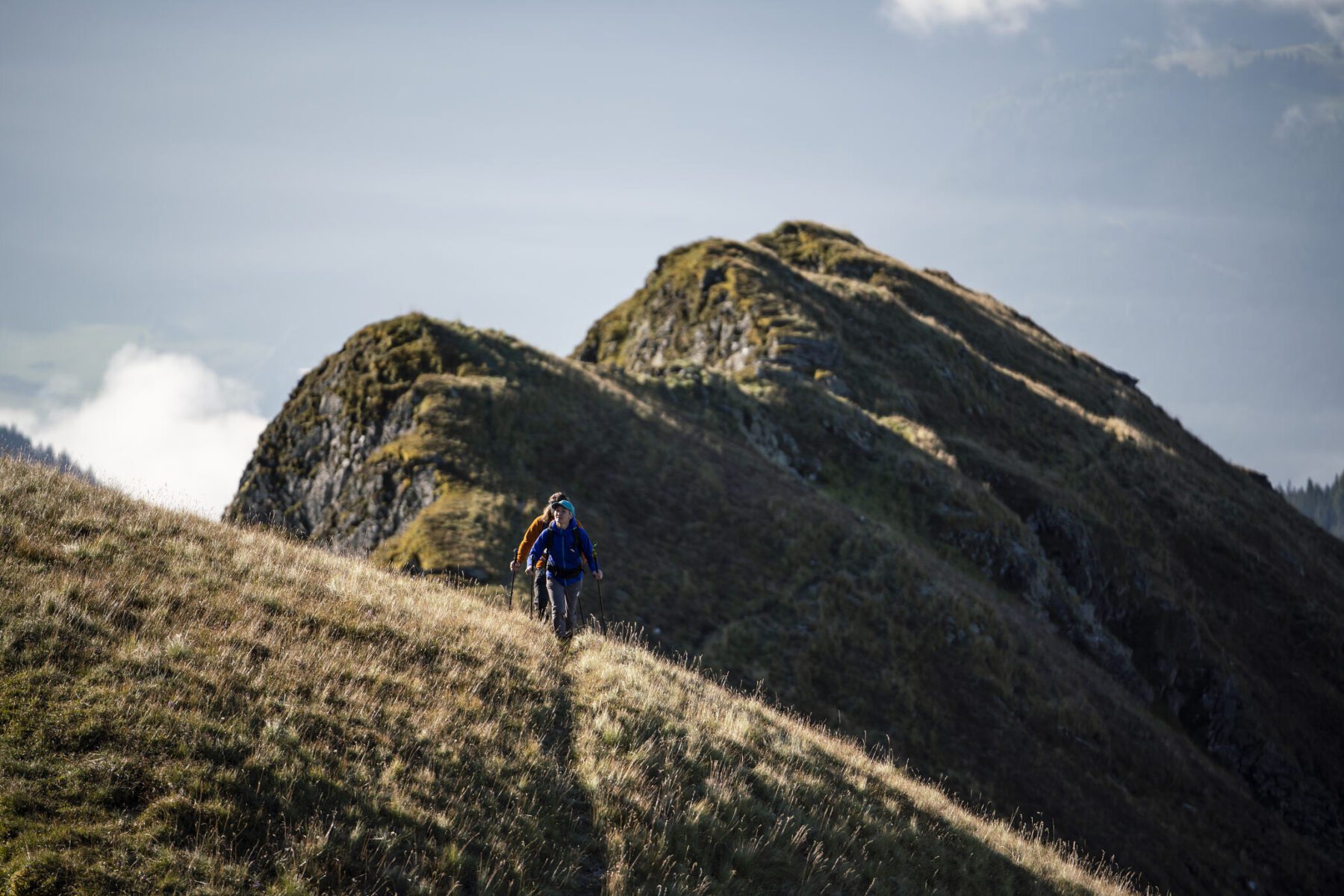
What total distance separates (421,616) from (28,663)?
4.97 m

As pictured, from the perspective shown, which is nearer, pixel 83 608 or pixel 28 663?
pixel 28 663

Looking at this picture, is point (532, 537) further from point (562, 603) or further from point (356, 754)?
point (356, 754)

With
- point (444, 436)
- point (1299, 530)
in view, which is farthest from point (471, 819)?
point (1299, 530)

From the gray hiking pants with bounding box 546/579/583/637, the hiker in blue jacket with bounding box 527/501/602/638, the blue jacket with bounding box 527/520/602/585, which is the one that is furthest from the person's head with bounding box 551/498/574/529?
the gray hiking pants with bounding box 546/579/583/637

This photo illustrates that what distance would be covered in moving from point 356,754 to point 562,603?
5.76m

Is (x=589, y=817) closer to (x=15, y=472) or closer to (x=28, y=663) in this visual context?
(x=28, y=663)

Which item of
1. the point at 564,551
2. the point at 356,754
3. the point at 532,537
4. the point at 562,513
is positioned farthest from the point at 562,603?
the point at 356,754

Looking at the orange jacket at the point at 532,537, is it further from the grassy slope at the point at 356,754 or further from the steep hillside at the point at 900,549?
the steep hillside at the point at 900,549

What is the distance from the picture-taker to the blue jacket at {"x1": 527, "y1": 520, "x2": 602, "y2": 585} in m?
13.7

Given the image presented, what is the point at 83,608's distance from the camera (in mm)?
8984

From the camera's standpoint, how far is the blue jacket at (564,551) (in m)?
13.7

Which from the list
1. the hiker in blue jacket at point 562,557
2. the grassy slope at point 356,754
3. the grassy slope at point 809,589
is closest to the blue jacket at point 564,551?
the hiker in blue jacket at point 562,557

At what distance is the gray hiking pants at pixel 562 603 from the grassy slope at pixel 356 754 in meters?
0.43

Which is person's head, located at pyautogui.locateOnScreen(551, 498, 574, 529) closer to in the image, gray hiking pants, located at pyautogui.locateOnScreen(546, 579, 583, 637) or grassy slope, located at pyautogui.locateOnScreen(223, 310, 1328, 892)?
gray hiking pants, located at pyautogui.locateOnScreen(546, 579, 583, 637)
